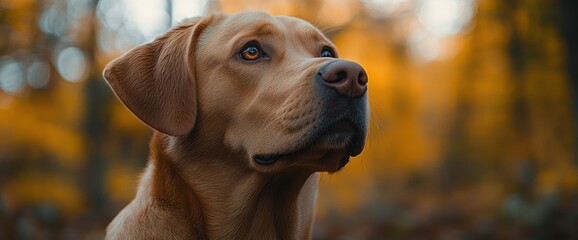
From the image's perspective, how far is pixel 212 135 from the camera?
3520 millimetres

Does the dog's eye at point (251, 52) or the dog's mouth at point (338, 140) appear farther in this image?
the dog's eye at point (251, 52)

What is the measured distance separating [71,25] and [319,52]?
1417 cm

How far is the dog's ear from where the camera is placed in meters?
3.43

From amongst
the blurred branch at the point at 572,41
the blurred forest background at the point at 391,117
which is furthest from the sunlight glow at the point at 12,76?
the blurred branch at the point at 572,41

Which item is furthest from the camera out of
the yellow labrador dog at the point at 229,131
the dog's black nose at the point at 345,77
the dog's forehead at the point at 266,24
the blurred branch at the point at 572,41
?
the blurred branch at the point at 572,41

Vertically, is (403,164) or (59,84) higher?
(403,164)

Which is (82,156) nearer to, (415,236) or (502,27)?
(415,236)

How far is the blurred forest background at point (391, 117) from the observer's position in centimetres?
1016

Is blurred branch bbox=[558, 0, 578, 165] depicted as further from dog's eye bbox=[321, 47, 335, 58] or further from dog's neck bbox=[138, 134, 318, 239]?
dog's neck bbox=[138, 134, 318, 239]

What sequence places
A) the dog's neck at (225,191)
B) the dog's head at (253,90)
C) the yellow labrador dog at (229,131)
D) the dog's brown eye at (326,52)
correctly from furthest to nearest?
the dog's brown eye at (326,52)
the dog's neck at (225,191)
the yellow labrador dog at (229,131)
the dog's head at (253,90)

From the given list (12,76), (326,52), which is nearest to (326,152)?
(326,52)

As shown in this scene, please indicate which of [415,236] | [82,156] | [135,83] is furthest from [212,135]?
[82,156]

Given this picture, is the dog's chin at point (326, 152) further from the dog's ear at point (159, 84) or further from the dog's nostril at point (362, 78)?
the dog's ear at point (159, 84)

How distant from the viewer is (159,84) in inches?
139
